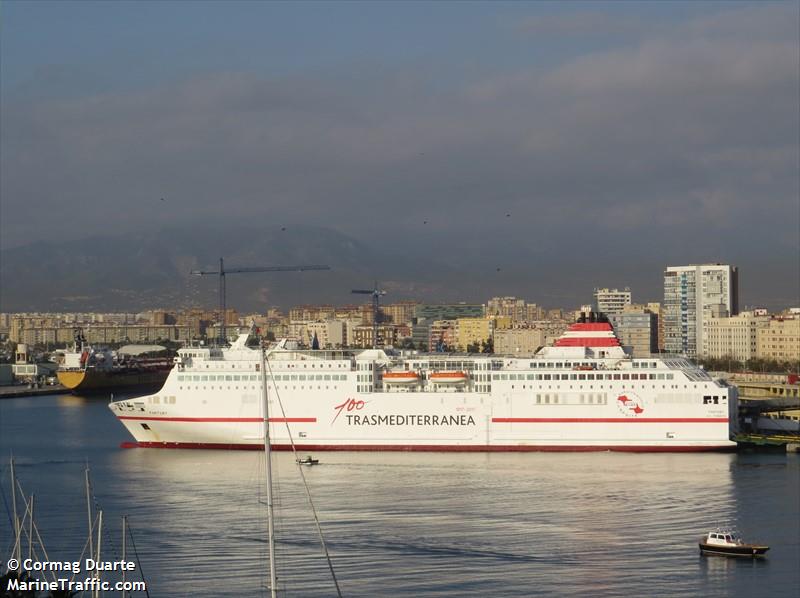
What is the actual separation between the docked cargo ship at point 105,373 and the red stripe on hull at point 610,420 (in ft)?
118

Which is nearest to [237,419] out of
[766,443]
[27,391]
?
[766,443]

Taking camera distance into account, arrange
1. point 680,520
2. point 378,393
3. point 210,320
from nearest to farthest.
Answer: point 680,520 → point 378,393 → point 210,320

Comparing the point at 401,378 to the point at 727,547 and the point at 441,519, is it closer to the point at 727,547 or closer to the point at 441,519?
the point at 441,519

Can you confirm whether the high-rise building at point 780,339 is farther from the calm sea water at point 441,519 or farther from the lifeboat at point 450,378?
the lifeboat at point 450,378

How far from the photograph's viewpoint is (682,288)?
298ft

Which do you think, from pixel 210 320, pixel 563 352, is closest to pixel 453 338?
pixel 210 320

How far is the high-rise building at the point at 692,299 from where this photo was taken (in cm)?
8825

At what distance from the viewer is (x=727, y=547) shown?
62.1ft

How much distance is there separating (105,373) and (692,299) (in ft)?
139

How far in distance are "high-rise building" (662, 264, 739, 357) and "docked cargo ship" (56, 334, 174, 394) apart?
34942 millimetres


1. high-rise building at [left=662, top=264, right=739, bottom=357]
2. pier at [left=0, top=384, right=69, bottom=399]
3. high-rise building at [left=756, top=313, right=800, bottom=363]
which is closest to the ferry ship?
pier at [left=0, top=384, right=69, bottom=399]

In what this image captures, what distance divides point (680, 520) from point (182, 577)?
8.49 meters

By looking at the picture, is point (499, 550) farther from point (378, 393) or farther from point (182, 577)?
point (378, 393)

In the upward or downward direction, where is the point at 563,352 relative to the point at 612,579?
upward
